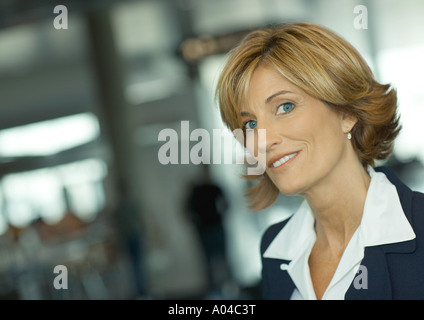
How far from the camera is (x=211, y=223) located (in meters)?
6.77

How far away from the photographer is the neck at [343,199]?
1.39 meters

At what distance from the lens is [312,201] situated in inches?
55.8

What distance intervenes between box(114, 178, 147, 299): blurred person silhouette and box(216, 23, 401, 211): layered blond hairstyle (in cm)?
591

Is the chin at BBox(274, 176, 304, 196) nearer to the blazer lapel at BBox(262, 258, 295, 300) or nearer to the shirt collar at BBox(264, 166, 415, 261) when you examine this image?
the shirt collar at BBox(264, 166, 415, 261)

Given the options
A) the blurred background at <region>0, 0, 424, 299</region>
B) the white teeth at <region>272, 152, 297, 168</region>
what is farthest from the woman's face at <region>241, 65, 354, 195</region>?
the blurred background at <region>0, 0, 424, 299</region>

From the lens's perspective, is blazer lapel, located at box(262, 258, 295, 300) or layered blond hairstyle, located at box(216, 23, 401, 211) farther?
blazer lapel, located at box(262, 258, 295, 300)

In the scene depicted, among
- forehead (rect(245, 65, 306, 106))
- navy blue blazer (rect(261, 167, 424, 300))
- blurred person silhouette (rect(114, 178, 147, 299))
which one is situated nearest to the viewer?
navy blue blazer (rect(261, 167, 424, 300))

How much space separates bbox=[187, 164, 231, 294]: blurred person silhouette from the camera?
21.6ft

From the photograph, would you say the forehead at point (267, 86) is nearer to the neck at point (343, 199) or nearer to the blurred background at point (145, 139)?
the neck at point (343, 199)

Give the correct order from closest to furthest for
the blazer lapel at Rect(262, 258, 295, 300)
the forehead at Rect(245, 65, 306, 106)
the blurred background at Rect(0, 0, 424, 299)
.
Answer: the forehead at Rect(245, 65, 306, 106)
the blazer lapel at Rect(262, 258, 295, 300)
the blurred background at Rect(0, 0, 424, 299)

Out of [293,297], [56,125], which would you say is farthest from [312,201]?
[56,125]

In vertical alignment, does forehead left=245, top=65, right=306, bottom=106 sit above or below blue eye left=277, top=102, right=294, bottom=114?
above

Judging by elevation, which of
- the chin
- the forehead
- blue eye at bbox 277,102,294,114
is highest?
the forehead
